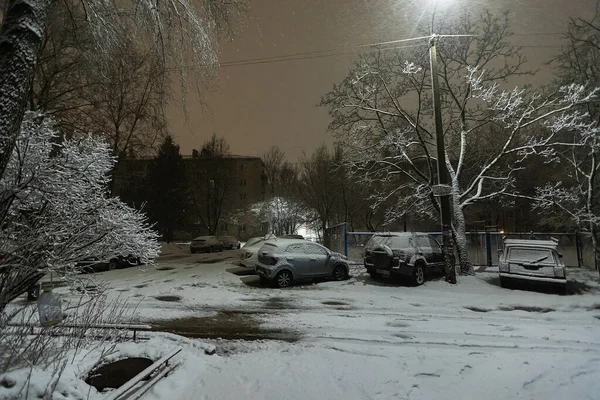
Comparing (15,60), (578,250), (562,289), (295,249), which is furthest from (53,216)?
(578,250)

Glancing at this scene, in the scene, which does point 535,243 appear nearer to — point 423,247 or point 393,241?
point 423,247

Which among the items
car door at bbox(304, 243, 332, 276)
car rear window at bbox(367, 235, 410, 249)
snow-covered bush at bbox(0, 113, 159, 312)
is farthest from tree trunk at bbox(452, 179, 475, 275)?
snow-covered bush at bbox(0, 113, 159, 312)

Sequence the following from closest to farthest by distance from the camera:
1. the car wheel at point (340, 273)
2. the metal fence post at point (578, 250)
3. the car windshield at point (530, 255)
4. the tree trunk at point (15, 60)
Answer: the tree trunk at point (15, 60) < the car windshield at point (530, 255) < the car wheel at point (340, 273) < the metal fence post at point (578, 250)

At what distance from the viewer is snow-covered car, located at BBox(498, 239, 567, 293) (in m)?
10.6

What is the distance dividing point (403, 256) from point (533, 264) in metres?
3.85

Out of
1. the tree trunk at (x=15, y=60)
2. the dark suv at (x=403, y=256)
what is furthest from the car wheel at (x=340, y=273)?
the tree trunk at (x=15, y=60)

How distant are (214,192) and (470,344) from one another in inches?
1750

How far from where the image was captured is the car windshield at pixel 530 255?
10.8 metres

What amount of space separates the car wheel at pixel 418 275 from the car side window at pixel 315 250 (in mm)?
3264

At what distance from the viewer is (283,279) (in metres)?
12.3

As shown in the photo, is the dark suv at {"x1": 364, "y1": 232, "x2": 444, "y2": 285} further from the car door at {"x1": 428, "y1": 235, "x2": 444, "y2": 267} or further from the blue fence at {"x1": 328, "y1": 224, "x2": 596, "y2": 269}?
the blue fence at {"x1": 328, "y1": 224, "x2": 596, "y2": 269}

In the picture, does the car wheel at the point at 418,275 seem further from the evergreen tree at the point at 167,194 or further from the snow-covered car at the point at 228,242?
the evergreen tree at the point at 167,194

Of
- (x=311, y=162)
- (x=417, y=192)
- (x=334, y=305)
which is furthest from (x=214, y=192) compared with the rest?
(x=334, y=305)

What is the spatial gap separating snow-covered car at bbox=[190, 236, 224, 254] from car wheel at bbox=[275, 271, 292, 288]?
20.5 meters
